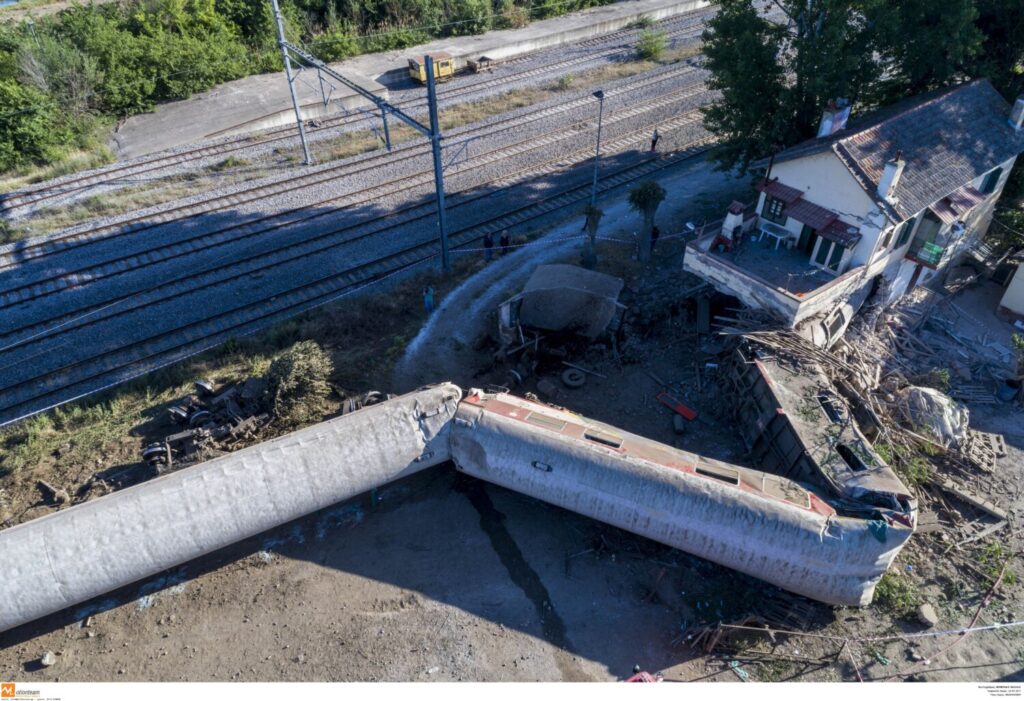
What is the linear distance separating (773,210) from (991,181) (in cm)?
1009

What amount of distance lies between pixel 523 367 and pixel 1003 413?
16.9 meters

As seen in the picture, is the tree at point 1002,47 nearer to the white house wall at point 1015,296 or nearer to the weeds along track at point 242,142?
the white house wall at point 1015,296

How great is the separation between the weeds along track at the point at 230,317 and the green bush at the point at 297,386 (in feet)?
17.8

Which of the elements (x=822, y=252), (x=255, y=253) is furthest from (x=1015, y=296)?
(x=255, y=253)

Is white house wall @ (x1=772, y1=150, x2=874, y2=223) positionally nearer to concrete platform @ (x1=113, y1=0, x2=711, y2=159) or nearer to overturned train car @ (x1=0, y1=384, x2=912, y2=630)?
overturned train car @ (x1=0, y1=384, x2=912, y2=630)

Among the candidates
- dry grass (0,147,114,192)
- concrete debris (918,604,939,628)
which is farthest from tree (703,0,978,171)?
dry grass (0,147,114,192)

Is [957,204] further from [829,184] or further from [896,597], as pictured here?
[896,597]

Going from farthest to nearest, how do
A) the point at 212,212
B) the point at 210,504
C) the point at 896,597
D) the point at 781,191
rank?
the point at 212,212 → the point at 781,191 → the point at 896,597 → the point at 210,504

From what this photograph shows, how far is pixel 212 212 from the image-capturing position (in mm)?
31828

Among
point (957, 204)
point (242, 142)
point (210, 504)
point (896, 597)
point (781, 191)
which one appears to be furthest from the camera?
point (242, 142)

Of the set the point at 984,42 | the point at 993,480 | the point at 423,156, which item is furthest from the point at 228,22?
the point at 993,480

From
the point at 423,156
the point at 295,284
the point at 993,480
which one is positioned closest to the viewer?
the point at 993,480

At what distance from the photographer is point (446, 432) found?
18.9 m

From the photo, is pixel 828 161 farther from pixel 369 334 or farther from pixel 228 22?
pixel 228 22
